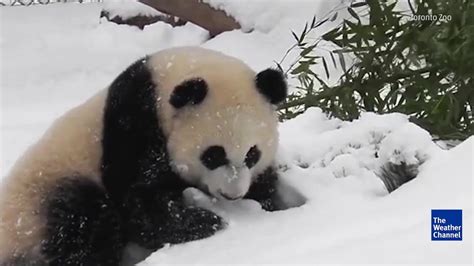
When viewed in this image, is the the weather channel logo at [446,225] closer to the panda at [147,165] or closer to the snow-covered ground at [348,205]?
the snow-covered ground at [348,205]

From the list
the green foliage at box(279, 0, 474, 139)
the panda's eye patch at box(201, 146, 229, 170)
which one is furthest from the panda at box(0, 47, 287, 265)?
the green foliage at box(279, 0, 474, 139)

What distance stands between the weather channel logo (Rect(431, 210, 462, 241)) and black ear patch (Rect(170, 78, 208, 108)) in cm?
78

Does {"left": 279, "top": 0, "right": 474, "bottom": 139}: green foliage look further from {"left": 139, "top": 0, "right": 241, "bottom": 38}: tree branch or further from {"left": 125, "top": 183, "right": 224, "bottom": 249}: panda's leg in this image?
{"left": 139, "top": 0, "right": 241, "bottom": 38}: tree branch

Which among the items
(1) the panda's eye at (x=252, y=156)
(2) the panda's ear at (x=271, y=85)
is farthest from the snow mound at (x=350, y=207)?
(2) the panda's ear at (x=271, y=85)

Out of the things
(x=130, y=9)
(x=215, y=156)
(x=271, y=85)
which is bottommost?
(x=130, y=9)

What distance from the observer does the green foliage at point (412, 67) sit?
3.42m

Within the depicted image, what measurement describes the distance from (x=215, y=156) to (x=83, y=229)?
448 millimetres

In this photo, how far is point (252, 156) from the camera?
250cm

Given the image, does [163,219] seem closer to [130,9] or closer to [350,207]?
[350,207]

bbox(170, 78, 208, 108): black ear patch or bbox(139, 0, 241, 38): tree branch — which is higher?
bbox(170, 78, 208, 108): black ear patch

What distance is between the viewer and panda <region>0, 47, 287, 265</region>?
2445 mm

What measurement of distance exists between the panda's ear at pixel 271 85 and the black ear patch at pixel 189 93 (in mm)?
179

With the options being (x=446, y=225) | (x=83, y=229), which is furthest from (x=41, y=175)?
(x=446, y=225)

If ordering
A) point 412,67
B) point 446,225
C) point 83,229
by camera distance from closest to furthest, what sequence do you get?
point 446,225
point 83,229
point 412,67
